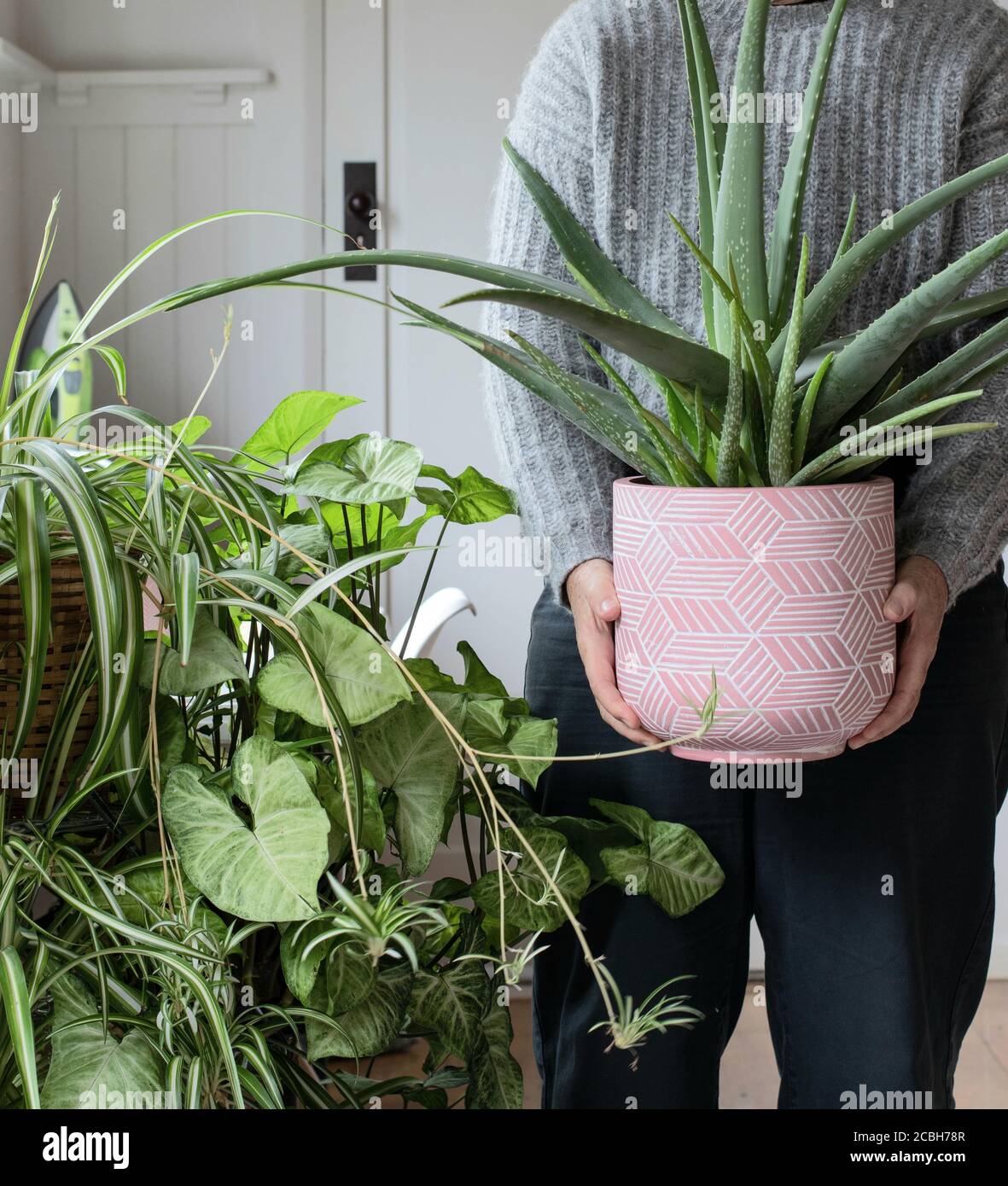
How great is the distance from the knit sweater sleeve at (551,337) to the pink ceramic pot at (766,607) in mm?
151

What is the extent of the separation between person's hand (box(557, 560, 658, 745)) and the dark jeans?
15 centimetres

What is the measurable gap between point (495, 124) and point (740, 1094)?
5.84 feet

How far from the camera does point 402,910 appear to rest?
18.8 inches

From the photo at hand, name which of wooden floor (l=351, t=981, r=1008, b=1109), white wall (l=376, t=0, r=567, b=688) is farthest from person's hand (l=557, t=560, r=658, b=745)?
white wall (l=376, t=0, r=567, b=688)

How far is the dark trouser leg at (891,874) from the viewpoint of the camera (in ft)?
2.56

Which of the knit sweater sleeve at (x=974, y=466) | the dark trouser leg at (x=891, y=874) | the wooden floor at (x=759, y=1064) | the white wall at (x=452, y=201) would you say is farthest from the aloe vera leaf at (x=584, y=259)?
the white wall at (x=452, y=201)

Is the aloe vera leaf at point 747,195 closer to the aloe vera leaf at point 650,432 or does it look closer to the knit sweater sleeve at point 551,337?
the aloe vera leaf at point 650,432

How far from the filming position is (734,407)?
54cm

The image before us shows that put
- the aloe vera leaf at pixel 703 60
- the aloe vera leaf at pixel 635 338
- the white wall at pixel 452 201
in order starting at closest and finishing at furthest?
the aloe vera leaf at pixel 635 338
the aloe vera leaf at pixel 703 60
the white wall at pixel 452 201

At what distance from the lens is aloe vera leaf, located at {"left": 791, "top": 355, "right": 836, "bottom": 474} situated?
0.54m

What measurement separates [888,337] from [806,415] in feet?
0.17

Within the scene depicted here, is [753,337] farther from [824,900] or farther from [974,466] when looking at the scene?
[824,900]
